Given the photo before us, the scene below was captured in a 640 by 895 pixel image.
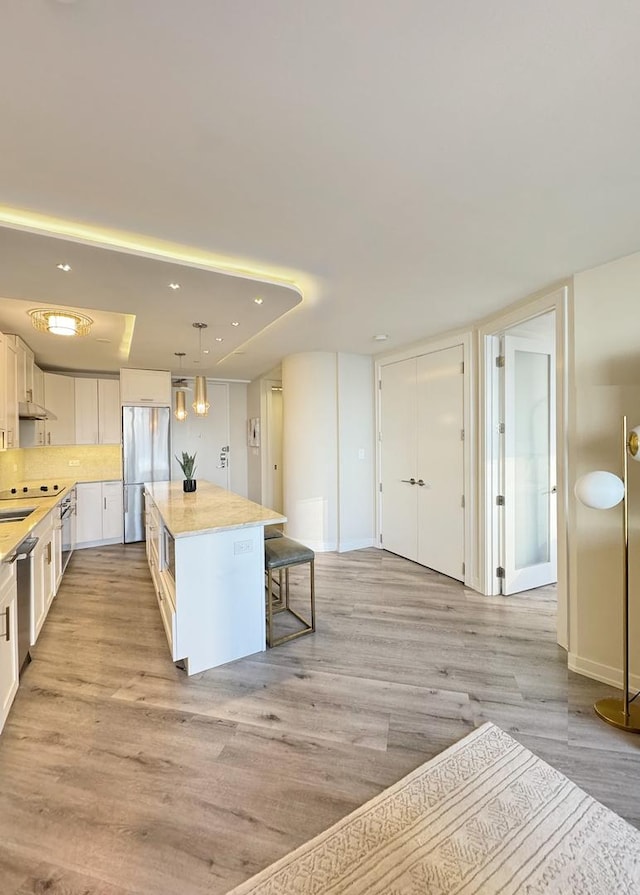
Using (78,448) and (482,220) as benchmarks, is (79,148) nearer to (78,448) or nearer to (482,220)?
(482,220)

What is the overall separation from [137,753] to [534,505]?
346 centimetres

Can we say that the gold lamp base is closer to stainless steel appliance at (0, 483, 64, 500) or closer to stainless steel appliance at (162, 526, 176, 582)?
stainless steel appliance at (162, 526, 176, 582)

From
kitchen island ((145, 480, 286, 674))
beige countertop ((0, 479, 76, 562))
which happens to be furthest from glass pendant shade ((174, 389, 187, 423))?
beige countertop ((0, 479, 76, 562))

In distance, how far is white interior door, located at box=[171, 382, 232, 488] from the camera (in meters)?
6.55

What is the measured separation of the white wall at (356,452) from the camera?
186 inches

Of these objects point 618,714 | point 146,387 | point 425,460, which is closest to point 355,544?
point 425,460

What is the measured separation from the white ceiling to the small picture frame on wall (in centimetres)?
443

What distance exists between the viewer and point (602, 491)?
1.88 m

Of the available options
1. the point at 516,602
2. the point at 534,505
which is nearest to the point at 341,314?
the point at 534,505

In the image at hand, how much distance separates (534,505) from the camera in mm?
3488

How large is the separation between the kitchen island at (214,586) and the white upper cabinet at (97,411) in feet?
10.5

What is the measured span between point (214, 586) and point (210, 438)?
4.67m

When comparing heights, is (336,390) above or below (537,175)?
below

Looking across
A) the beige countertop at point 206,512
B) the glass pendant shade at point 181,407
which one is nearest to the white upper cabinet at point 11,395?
the beige countertop at point 206,512
